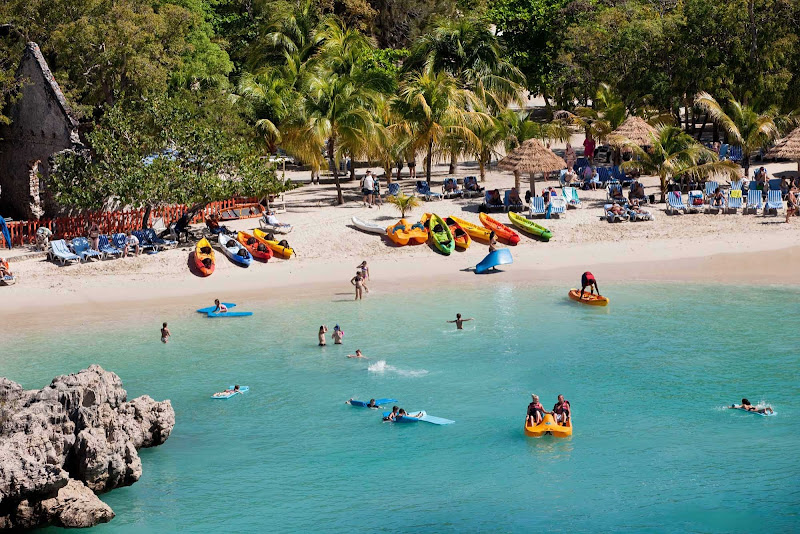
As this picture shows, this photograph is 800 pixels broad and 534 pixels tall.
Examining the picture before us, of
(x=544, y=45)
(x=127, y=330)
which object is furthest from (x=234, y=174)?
(x=544, y=45)

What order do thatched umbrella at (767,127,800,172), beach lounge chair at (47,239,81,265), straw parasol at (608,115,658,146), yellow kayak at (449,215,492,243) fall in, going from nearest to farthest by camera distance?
beach lounge chair at (47,239,81,265) → yellow kayak at (449,215,492,243) → thatched umbrella at (767,127,800,172) → straw parasol at (608,115,658,146)

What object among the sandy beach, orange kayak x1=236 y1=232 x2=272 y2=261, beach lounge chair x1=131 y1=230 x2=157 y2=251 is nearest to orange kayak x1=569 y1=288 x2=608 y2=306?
the sandy beach

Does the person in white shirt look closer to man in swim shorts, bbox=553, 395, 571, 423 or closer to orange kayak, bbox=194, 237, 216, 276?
orange kayak, bbox=194, 237, 216, 276

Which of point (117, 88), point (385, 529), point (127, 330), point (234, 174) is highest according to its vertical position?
point (117, 88)

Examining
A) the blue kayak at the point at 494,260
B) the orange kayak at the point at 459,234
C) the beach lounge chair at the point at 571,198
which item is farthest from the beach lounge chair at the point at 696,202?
the blue kayak at the point at 494,260

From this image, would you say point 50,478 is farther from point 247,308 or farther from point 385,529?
point 247,308

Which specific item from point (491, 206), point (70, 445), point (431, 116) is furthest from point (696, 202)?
point (70, 445)
